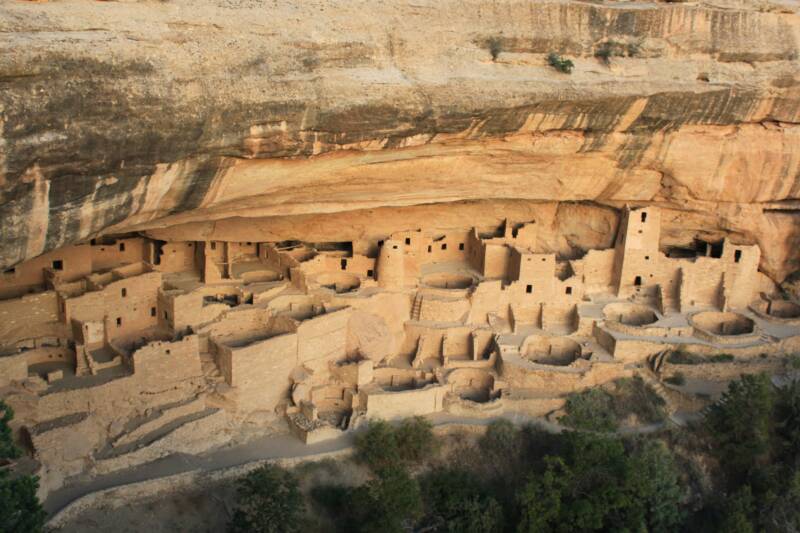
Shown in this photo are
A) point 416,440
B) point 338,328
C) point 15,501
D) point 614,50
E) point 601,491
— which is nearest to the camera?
point 15,501

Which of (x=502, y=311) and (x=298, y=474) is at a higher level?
(x=502, y=311)

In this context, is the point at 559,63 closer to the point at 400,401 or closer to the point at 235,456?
the point at 400,401

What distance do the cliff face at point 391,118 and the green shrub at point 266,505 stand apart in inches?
182

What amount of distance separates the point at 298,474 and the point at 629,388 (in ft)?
23.6

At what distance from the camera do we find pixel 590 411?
53.9ft

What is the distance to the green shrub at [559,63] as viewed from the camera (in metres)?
13.8

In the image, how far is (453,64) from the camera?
42.9 ft

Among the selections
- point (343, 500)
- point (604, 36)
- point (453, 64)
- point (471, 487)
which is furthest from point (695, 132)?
point (343, 500)

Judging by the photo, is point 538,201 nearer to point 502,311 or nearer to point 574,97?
point 502,311

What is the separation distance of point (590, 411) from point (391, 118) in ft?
24.7

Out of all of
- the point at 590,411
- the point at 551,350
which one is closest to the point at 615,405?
the point at 590,411

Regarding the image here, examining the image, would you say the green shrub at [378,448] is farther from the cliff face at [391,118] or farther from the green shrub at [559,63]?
the green shrub at [559,63]

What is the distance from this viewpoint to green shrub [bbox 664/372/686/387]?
17.1 meters

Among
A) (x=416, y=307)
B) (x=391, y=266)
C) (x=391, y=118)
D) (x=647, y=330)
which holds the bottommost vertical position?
(x=647, y=330)
